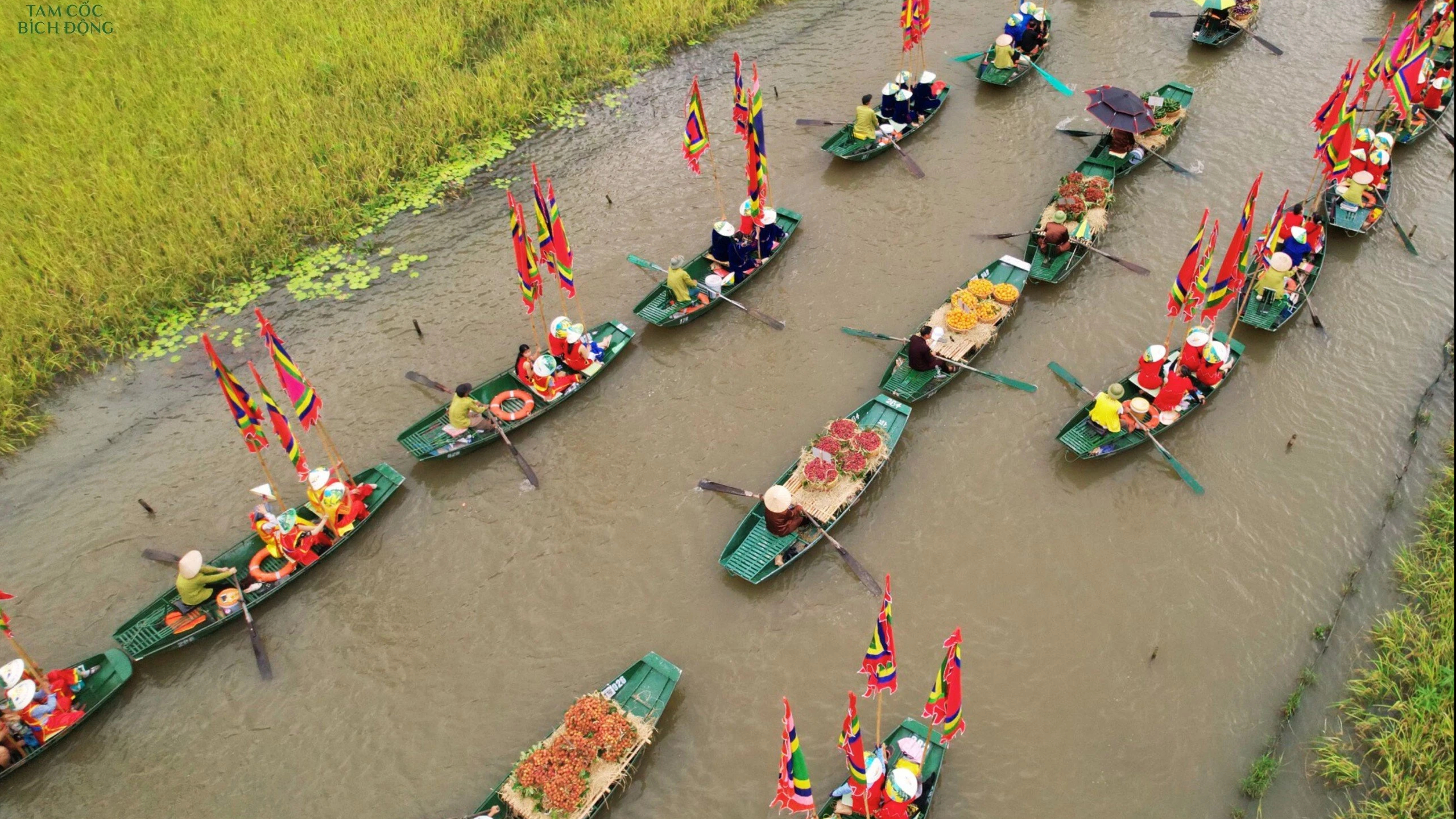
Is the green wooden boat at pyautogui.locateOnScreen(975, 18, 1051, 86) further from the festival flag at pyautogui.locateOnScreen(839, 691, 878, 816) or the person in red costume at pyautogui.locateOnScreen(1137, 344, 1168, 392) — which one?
the festival flag at pyautogui.locateOnScreen(839, 691, 878, 816)

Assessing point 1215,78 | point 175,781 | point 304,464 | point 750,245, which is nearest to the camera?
point 175,781

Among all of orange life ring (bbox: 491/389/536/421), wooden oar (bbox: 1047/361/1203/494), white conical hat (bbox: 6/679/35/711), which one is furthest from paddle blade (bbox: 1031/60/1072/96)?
white conical hat (bbox: 6/679/35/711)

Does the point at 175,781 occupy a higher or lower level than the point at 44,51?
lower

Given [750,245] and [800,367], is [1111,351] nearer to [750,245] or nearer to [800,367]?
[800,367]

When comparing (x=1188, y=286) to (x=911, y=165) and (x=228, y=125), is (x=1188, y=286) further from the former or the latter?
(x=228, y=125)

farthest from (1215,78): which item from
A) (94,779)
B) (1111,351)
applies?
(94,779)

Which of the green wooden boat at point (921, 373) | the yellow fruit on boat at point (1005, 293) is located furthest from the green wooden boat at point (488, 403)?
the yellow fruit on boat at point (1005, 293)
